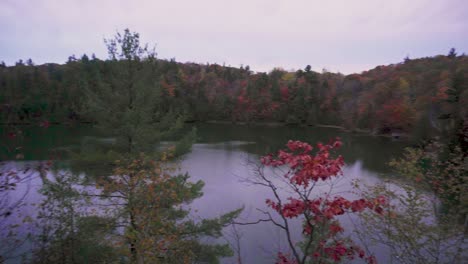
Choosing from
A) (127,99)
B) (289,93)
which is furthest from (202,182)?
(289,93)

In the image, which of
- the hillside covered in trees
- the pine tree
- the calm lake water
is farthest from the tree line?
the pine tree

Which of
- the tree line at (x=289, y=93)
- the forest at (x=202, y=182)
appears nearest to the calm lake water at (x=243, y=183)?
the forest at (x=202, y=182)

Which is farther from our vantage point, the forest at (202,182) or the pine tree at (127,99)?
the pine tree at (127,99)

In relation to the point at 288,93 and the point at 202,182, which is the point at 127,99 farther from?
the point at 288,93

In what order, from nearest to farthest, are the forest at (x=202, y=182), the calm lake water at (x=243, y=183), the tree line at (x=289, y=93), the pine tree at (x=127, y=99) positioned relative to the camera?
the forest at (x=202, y=182), the pine tree at (x=127, y=99), the calm lake water at (x=243, y=183), the tree line at (x=289, y=93)

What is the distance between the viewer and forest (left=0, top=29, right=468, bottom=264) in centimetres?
310

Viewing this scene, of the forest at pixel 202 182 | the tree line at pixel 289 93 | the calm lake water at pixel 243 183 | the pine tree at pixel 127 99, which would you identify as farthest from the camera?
the tree line at pixel 289 93

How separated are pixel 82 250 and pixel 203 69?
68.2 metres

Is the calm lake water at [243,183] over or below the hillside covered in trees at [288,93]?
below

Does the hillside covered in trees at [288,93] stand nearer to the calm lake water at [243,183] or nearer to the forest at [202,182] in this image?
the forest at [202,182]

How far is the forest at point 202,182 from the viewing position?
310cm

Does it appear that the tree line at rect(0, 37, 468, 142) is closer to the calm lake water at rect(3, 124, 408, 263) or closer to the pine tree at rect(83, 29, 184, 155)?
the calm lake water at rect(3, 124, 408, 263)

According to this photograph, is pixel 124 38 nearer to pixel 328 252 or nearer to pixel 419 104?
pixel 328 252

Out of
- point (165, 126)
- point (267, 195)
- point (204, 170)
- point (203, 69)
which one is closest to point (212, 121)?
point (203, 69)
